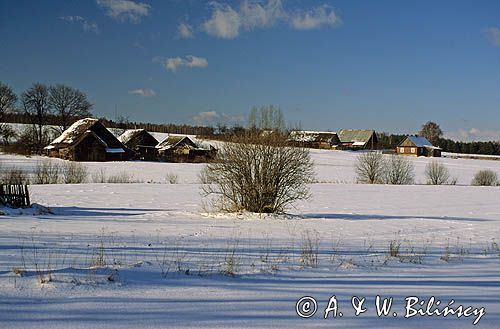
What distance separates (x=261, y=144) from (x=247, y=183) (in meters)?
1.96

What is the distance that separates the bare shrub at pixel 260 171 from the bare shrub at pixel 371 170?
36.7 m

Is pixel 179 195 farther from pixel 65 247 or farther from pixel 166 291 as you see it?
pixel 166 291

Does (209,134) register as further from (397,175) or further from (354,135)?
(397,175)

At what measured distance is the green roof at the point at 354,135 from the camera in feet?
417

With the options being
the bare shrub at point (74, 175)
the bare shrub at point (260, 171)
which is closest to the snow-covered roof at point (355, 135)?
the bare shrub at point (74, 175)

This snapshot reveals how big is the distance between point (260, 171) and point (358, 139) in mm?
112816

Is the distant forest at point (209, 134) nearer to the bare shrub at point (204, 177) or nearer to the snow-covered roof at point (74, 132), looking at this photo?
the snow-covered roof at point (74, 132)

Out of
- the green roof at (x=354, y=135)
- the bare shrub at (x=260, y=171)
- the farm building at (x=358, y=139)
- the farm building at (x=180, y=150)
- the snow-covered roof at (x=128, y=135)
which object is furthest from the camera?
the green roof at (x=354, y=135)

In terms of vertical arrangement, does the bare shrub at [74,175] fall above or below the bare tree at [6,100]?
below

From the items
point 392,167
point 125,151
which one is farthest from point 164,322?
point 125,151

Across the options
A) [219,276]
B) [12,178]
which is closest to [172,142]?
[12,178]

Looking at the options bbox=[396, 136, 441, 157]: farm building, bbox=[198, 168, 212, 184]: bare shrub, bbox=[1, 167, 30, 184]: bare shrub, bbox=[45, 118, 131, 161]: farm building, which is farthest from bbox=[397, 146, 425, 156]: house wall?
bbox=[1, 167, 30, 184]: bare shrub

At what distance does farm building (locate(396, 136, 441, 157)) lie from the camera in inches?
4296

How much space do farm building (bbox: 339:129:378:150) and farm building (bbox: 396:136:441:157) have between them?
14.0m
